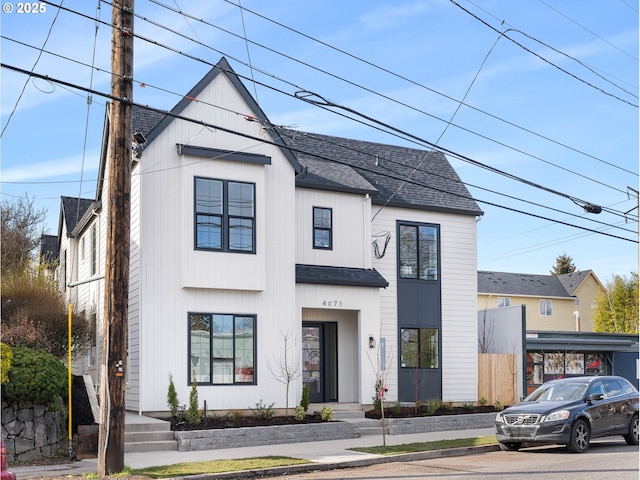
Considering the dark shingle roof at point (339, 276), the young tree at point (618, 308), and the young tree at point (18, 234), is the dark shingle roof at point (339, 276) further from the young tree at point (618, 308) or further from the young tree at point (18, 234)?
the young tree at point (618, 308)

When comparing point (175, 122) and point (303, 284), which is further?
point (303, 284)

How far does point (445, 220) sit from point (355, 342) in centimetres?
514

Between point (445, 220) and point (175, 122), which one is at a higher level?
point (175, 122)

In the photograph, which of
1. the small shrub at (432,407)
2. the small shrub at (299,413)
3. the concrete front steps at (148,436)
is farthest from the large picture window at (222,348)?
the small shrub at (432,407)

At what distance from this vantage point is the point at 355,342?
25031 millimetres

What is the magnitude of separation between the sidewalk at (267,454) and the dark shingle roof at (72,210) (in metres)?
15.3

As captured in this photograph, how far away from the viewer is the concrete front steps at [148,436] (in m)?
17.8

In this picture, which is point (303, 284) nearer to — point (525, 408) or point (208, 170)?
point (208, 170)

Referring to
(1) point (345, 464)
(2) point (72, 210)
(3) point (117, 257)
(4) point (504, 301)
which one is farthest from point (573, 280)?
(3) point (117, 257)

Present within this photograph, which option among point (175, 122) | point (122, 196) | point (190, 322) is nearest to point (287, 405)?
point (190, 322)

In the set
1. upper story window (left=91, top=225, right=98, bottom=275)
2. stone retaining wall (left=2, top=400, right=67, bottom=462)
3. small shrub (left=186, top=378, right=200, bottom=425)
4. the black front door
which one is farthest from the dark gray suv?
upper story window (left=91, top=225, right=98, bottom=275)

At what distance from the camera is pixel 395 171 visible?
27609 millimetres

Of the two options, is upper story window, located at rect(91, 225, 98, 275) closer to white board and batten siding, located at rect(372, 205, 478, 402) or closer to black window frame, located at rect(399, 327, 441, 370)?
white board and batten siding, located at rect(372, 205, 478, 402)

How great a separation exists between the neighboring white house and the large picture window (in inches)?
1.1
